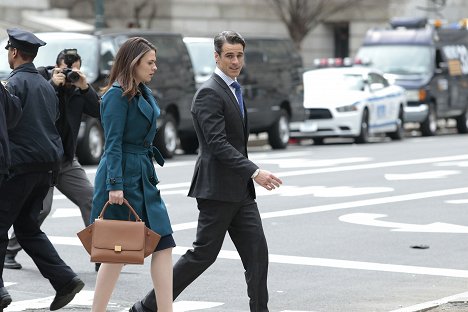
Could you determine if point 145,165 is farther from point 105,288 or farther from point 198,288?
point 198,288

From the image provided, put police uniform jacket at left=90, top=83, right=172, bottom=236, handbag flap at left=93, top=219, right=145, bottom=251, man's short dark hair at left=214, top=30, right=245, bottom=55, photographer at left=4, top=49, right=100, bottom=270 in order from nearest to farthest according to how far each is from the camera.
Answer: handbag flap at left=93, top=219, right=145, bottom=251 < police uniform jacket at left=90, top=83, right=172, bottom=236 < man's short dark hair at left=214, top=30, right=245, bottom=55 < photographer at left=4, top=49, right=100, bottom=270

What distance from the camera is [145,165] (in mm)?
7789

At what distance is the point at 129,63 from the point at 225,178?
0.87 m

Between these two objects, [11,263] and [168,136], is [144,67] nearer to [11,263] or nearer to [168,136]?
[11,263]

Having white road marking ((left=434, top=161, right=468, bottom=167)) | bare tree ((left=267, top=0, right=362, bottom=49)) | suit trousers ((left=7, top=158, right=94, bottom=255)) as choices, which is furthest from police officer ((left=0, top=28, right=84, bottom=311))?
bare tree ((left=267, top=0, right=362, bottom=49))

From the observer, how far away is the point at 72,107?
10.2 meters

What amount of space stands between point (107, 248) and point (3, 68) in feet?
48.2

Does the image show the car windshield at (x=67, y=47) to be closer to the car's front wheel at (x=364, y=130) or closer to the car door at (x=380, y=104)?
Result: the car's front wheel at (x=364, y=130)

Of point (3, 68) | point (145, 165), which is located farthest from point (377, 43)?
point (145, 165)

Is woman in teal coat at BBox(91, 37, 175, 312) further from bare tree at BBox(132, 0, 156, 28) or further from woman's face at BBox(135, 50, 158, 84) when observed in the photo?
bare tree at BBox(132, 0, 156, 28)

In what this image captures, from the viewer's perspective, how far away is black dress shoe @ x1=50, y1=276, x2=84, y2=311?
8820 millimetres

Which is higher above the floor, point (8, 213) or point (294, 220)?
point (8, 213)

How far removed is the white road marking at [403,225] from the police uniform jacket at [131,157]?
591 centimetres

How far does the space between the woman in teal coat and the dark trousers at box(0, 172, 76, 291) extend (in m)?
0.97
